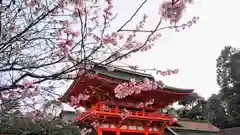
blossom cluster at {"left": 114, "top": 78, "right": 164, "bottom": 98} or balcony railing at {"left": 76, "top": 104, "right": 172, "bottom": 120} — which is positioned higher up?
blossom cluster at {"left": 114, "top": 78, "right": 164, "bottom": 98}

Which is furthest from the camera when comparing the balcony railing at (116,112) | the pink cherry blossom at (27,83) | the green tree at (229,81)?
the green tree at (229,81)

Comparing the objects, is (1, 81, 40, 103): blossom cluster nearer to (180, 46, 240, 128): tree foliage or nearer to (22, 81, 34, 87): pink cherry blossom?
(22, 81, 34, 87): pink cherry blossom

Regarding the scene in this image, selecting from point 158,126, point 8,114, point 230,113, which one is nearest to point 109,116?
point 158,126

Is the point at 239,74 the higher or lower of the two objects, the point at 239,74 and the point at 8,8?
the higher

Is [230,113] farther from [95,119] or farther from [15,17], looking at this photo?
[15,17]

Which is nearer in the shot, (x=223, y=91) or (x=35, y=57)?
(x=35, y=57)

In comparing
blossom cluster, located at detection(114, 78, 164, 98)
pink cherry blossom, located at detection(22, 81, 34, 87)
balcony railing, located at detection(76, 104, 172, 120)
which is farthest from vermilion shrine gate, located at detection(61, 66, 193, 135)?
pink cherry blossom, located at detection(22, 81, 34, 87)

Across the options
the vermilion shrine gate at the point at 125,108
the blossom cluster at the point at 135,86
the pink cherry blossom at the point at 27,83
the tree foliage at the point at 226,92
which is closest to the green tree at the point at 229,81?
the tree foliage at the point at 226,92

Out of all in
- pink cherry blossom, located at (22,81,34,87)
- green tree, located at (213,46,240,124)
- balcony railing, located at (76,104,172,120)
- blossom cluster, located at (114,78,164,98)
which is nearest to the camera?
pink cherry blossom, located at (22,81,34,87)

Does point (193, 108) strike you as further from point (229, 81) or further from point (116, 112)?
point (116, 112)

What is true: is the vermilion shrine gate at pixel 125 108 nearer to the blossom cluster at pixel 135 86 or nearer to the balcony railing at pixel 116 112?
the balcony railing at pixel 116 112

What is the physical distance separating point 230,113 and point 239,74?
200 inches

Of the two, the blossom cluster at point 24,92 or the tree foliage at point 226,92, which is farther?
the tree foliage at point 226,92

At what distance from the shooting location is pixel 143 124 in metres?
11.2
